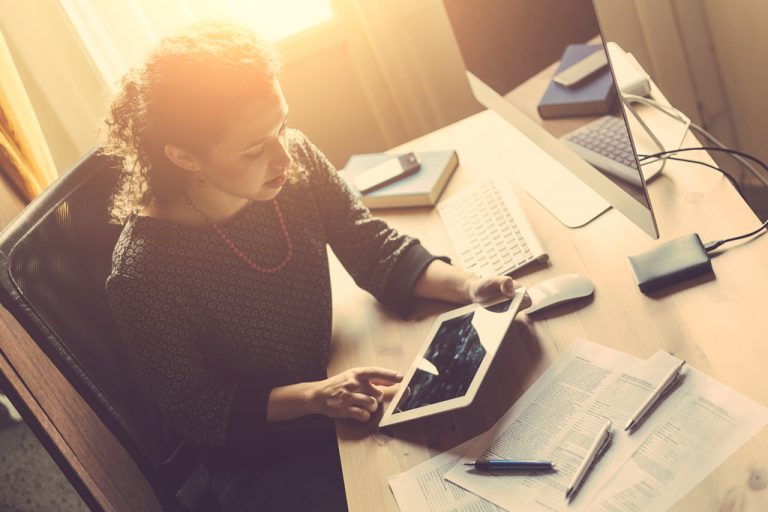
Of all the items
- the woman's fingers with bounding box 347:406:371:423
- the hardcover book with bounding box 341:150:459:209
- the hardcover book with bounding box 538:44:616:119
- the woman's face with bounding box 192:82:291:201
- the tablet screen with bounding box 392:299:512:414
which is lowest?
the woman's fingers with bounding box 347:406:371:423

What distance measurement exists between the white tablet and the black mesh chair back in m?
0.45

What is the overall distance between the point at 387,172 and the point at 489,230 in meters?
0.35

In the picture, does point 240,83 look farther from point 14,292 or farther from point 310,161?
point 14,292

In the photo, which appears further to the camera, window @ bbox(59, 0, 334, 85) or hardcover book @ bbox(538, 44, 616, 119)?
window @ bbox(59, 0, 334, 85)

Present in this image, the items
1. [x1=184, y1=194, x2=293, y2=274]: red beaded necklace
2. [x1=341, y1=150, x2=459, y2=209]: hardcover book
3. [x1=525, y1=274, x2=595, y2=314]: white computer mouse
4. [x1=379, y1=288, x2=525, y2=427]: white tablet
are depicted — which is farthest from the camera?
[x1=341, y1=150, x2=459, y2=209]: hardcover book

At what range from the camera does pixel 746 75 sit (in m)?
1.96

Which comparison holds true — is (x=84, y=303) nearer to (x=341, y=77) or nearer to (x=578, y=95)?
(x=578, y=95)

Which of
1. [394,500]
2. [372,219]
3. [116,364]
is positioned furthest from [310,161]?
[394,500]

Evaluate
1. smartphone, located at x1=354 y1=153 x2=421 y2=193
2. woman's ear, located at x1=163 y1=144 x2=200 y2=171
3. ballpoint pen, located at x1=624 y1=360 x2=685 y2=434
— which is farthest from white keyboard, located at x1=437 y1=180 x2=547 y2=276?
woman's ear, located at x1=163 y1=144 x2=200 y2=171

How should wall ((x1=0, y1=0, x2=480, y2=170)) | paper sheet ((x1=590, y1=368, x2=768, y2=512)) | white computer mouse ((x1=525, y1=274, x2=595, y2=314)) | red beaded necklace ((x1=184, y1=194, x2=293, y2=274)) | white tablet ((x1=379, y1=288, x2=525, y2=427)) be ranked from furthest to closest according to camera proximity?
wall ((x1=0, y1=0, x2=480, y2=170)), red beaded necklace ((x1=184, y1=194, x2=293, y2=274)), white computer mouse ((x1=525, y1=274, x2=595, y2=314)), white tablet ((x1=379, y1=288, x2=525, y2=427)), paper sheet ((x1=590, y1=368, x2=768, y2=512))

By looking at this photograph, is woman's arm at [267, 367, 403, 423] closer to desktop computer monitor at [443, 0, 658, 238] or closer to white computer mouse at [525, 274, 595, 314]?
white computer mouse at [525, 274, 595, 314]

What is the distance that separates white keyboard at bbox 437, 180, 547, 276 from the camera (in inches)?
51.6

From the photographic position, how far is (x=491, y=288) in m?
1.20

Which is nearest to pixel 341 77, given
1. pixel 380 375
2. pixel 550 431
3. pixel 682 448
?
pixel 380 375
